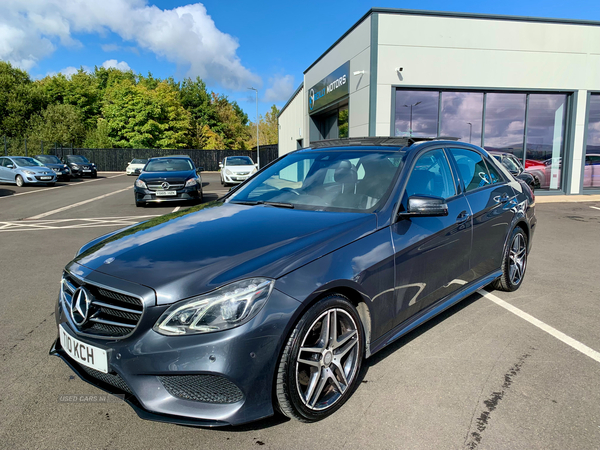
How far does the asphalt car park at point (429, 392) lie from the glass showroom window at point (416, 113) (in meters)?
9.52

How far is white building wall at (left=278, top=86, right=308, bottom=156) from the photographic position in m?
23.0

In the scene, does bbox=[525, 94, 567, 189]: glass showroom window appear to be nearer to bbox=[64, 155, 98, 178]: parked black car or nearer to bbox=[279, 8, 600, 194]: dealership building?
bbox=[279, 8, 600, 194]: dealership building

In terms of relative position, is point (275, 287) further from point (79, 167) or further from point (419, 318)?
point (79, 167)

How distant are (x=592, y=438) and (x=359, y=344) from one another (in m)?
1.26

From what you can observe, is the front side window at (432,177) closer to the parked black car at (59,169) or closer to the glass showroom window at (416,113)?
the glass showroom window at (416,113)

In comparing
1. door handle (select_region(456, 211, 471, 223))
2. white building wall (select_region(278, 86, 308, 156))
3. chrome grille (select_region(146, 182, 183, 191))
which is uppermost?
white building wall (select_region(278, 86, 308, 156))

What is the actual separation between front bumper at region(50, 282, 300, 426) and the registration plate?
0.16 ft

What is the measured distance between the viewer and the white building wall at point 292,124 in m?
23.0

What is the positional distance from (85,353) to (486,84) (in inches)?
568

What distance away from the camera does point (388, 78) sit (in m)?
13.1

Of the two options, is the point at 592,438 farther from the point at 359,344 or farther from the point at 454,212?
the point at 454,212

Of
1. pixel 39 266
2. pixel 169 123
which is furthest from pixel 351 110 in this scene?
pixel 169 123

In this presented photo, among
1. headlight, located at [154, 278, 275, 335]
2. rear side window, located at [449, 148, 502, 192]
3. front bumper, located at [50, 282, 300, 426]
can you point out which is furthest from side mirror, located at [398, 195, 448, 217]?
headlight, located at [154, 278, 275, 335]

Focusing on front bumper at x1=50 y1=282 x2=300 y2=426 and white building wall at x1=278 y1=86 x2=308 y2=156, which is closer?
front bumper at x1=50 y1=282 x2=300 y2=426
